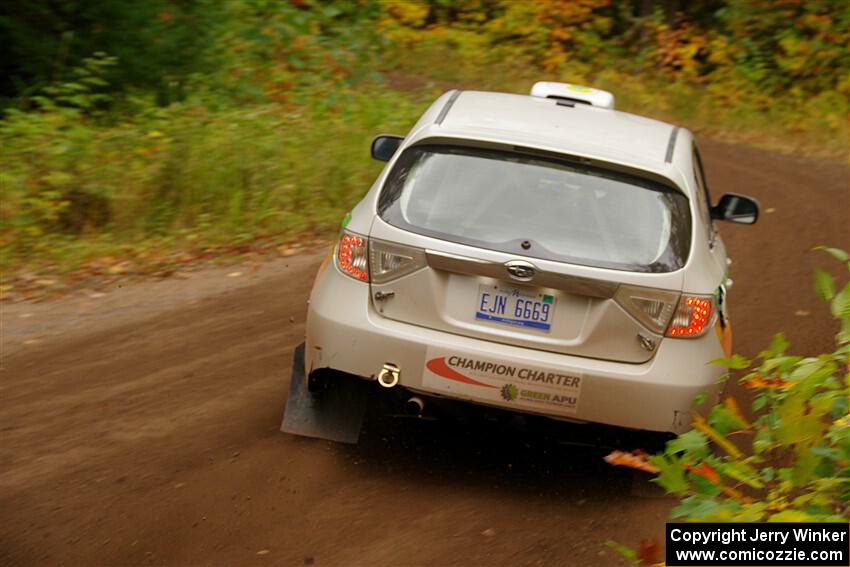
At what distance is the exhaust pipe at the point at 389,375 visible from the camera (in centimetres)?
506

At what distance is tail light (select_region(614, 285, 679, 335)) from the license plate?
31cm

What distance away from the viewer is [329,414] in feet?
18.8

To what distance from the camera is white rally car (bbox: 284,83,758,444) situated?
4973mm

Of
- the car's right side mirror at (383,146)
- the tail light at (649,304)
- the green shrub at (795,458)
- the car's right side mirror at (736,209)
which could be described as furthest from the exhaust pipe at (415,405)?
the car's right side mirror at (736,209)

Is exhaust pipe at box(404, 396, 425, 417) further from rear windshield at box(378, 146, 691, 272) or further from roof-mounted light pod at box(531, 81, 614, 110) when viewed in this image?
roof-mounted light pod at box(531, 81, 614, 110)

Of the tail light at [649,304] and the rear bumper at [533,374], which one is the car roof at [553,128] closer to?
the tail light at [649,304]

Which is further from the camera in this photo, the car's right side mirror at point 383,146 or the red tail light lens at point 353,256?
the car's right side mirror at point 383,146

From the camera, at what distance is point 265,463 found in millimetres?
5523

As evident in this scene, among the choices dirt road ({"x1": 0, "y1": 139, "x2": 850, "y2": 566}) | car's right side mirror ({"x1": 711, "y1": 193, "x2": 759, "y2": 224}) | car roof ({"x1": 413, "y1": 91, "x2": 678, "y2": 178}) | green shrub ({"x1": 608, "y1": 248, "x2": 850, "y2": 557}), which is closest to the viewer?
green shrub ({"x1": 608, "y1": 248, "x2": 850, "y2": 557})

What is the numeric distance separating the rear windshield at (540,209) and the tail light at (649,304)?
0.11 metres

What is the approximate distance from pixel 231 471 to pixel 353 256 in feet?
3.85

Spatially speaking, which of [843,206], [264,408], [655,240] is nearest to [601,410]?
[655,240]

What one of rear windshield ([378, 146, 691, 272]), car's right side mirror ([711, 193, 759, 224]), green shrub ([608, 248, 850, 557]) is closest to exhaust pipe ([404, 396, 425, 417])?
rear windshield ([378, 146, 691, 272])

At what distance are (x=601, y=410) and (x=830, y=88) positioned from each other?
19.9 meters
